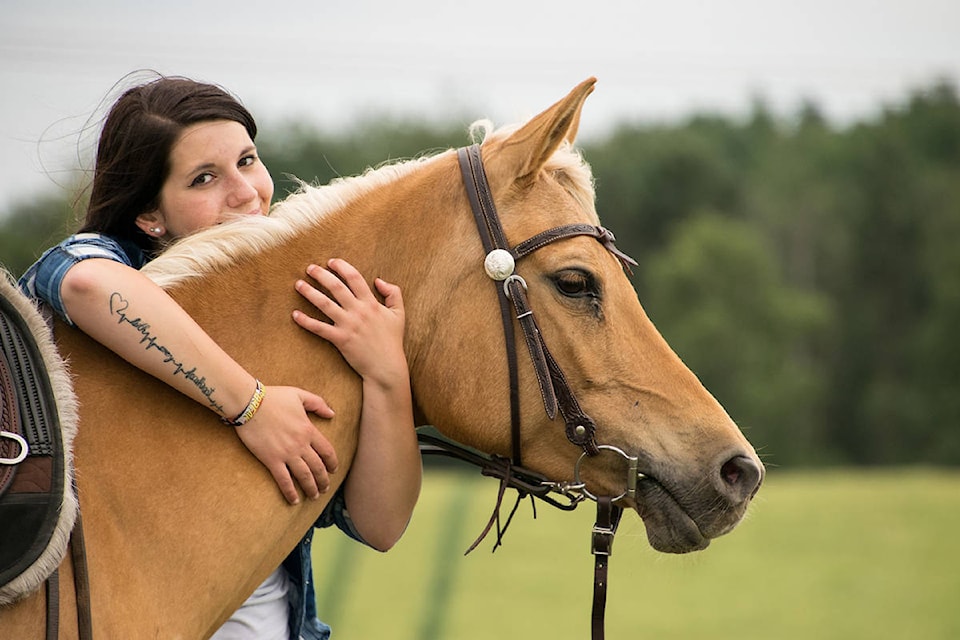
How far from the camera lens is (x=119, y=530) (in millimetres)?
2043

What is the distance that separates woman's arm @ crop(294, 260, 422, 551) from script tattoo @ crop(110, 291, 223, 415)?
28 centimetres

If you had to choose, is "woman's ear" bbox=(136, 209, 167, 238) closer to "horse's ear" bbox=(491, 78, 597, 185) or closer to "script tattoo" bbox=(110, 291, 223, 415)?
"script tattoo" bbox=(110, 291, 223, 415)

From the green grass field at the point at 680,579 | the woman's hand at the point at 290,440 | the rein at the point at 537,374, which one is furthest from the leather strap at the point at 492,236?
the green grass field at the point at 680,579

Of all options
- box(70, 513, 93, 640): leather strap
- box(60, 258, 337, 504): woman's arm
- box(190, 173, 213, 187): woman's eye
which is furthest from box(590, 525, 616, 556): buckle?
box(190, 173, 213, 187): woman's eye

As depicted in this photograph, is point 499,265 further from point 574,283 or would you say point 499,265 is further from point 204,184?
point 204,184

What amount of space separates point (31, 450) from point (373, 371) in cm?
73

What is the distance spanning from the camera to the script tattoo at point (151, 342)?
6.79ft

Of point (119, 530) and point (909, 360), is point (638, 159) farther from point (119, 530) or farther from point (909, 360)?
point (119, 530)

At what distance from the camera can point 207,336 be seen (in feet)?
7.05

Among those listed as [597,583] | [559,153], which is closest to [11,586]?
[597,583]

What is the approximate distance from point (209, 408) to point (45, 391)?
1.07 feet

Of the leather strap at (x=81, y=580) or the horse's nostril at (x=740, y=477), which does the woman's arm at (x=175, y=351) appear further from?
the horse's nostril at (x=740, y=477)

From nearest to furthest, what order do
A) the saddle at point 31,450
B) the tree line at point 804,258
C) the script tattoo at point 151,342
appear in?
the saddle at point 31,450 < the script tattoo at point 151,342 < the tree line at point 804,258

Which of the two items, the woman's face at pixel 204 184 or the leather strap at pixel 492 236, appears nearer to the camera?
the leather strap at pixel 492 236
